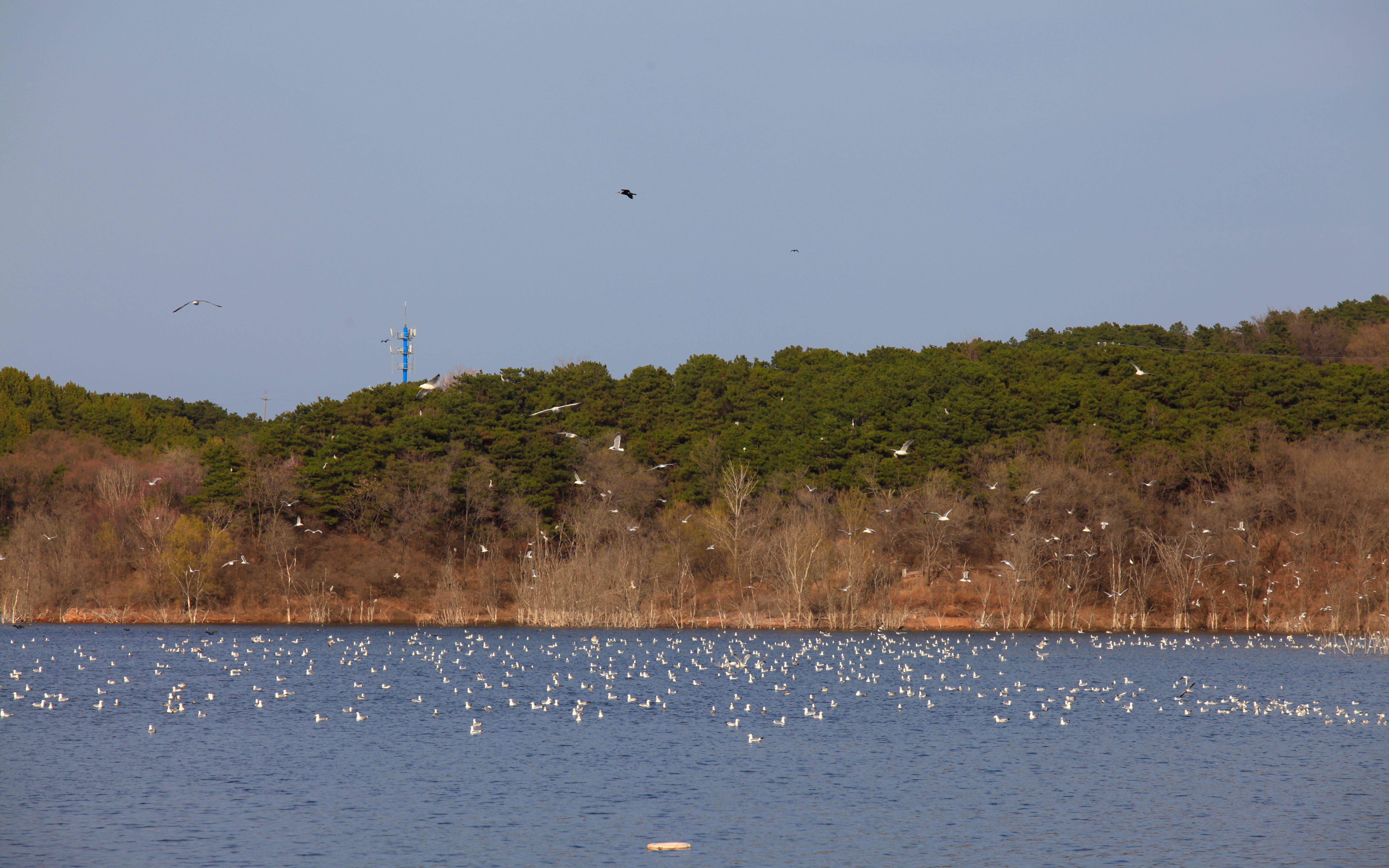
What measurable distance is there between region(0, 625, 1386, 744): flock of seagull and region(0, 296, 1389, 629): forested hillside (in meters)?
5.89

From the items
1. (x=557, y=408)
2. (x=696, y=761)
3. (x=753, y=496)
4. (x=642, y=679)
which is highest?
(x=753, y=496)

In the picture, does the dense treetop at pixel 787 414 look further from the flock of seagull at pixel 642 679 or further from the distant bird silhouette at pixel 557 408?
the flock of seagull at pixel 642 679

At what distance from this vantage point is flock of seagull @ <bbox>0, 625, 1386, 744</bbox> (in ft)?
117

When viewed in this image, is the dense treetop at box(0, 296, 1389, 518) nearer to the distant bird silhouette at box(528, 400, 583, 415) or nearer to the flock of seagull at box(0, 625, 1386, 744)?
the distant bird silhouette at box(528, 400, 583, 415)

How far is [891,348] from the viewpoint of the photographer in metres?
97.8

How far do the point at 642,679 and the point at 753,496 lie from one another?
36.8 metres

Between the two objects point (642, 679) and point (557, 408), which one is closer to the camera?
point (557, 408)

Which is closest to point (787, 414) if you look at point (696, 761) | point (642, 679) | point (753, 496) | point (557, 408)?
point (753, 496)

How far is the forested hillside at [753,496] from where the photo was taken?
221ft

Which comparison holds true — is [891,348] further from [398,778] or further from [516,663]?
[398,778]

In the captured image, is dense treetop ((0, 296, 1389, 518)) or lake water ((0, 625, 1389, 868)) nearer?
lake water ((0, 625, 1389, 868))

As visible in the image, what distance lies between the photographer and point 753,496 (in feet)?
260

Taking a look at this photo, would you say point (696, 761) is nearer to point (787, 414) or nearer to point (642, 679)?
point (642, 679)

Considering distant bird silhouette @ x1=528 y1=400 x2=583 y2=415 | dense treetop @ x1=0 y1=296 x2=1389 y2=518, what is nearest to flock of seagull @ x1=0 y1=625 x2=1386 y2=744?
distant bird silhouette @ x1=528 y1=400 x2=583 y2=415
